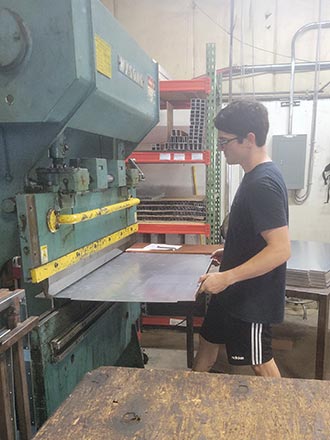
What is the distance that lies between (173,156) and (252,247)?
129 centimetres

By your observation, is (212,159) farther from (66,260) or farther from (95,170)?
(66,260)

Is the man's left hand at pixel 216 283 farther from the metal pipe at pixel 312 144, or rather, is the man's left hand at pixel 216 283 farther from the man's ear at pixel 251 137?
the metal pipe at pixel 312 144

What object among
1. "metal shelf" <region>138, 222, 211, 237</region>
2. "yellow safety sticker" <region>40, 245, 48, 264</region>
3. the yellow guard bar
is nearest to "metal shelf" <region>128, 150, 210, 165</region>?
"metal shelf" <region>138, 222, 211, 237</region>

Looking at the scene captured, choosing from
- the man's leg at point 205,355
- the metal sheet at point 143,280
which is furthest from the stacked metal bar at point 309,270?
the man's leg at point 205,355

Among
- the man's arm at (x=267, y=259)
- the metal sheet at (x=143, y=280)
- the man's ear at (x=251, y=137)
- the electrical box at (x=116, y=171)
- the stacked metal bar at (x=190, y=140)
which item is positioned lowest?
the metal sheet at (x=143, y=280)

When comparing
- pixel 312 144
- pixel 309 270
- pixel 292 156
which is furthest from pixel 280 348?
pixel 312 144

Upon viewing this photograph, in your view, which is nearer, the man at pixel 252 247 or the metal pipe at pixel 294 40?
the man at pixel 252 247

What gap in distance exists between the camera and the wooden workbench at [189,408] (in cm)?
85

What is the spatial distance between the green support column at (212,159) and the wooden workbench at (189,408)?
1819 millimetres

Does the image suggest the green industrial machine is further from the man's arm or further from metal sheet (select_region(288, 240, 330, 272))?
metal sheet (select_region(288, 240, 330, 272))

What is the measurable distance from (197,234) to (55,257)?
1680 mm

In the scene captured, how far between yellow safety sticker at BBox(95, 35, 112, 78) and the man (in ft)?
1.70

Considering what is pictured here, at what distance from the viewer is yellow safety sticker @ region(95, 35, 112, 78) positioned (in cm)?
120

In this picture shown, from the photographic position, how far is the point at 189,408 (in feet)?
3.09
